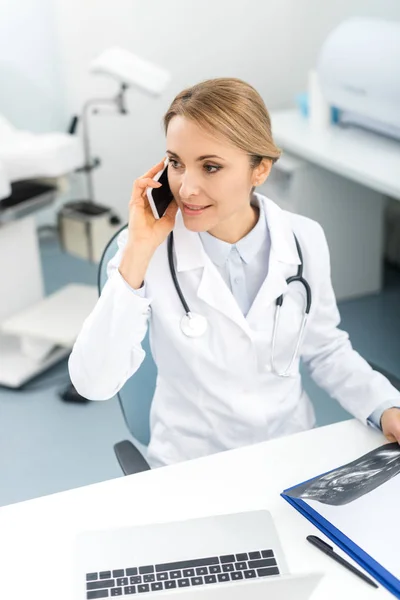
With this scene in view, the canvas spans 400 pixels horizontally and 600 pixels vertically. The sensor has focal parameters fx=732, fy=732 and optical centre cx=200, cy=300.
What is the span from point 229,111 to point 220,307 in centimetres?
30

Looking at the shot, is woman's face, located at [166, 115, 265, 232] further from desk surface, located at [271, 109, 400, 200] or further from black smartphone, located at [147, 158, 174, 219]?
desk surface, located at [271, 109, 400, 200]

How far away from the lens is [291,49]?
3.46 metres

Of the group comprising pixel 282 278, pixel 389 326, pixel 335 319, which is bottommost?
pixel 389 326

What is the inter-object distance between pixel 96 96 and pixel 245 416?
2.38 metres

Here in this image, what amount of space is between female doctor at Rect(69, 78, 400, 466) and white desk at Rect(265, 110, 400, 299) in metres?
1.16

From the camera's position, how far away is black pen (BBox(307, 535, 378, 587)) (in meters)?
0.86

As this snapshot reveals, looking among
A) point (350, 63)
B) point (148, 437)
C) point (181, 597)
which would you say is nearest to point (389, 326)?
point (350, 63)

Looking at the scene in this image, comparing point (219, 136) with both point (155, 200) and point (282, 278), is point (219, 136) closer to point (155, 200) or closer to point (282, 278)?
point (155, 200)

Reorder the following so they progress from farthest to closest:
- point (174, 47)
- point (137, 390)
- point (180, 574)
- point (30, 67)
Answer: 1. point (174, 47)
2. point (30, 67)
3. point (137, 390)
4. point (180, 574)

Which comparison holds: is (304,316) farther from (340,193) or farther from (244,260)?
(340,193)

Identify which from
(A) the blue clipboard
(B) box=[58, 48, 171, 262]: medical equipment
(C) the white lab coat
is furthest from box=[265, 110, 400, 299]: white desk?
(A) the blue clipboard

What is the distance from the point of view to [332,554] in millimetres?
891

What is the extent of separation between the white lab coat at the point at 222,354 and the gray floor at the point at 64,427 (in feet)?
2.36

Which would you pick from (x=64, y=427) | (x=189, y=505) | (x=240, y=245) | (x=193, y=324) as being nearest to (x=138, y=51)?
(x=64, y=427)
